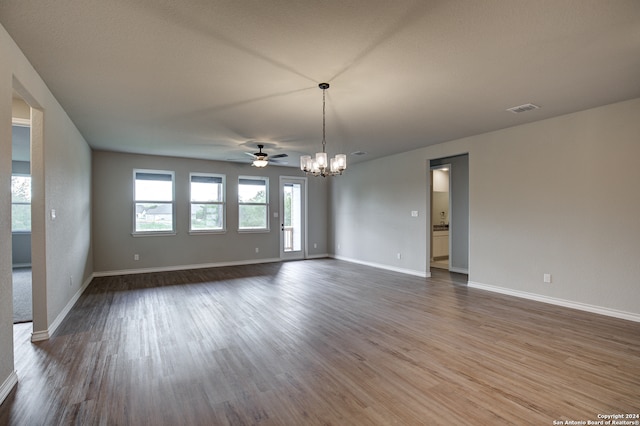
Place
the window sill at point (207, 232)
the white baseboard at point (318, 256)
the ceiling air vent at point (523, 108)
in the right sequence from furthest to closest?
the white baseboard at point (318, 256), the window sill at point (207, 232), the ceiling air vent at point (523, 108)

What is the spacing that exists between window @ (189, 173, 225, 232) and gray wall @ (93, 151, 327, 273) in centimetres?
16

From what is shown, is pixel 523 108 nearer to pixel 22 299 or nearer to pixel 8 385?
pixel 8 385

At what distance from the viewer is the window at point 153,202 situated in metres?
6.98

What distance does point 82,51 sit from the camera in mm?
2564

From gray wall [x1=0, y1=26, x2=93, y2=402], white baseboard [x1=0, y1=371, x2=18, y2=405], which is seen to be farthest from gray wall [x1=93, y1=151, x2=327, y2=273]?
white baseboard [x1=0, y1=371, x2=18, y2=405]

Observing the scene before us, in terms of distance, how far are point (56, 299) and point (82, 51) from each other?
9.28ft

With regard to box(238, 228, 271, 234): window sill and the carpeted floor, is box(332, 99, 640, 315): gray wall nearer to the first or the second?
box(238, 228, 271, 234): window sill

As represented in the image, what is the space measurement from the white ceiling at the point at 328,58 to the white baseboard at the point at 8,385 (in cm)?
259

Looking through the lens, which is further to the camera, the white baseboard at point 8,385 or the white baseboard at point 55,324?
the white baseboard at point 55,324

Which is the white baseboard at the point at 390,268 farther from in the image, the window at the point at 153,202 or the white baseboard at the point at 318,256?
the window at the point at 153,202

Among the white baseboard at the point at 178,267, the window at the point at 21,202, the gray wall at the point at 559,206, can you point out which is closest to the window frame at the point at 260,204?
the white baseboard at the point at 178,267

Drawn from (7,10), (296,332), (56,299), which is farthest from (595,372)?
(56,299)

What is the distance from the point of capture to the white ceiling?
81.6 inches

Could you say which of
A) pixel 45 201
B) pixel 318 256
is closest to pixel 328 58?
pixel 45 201
